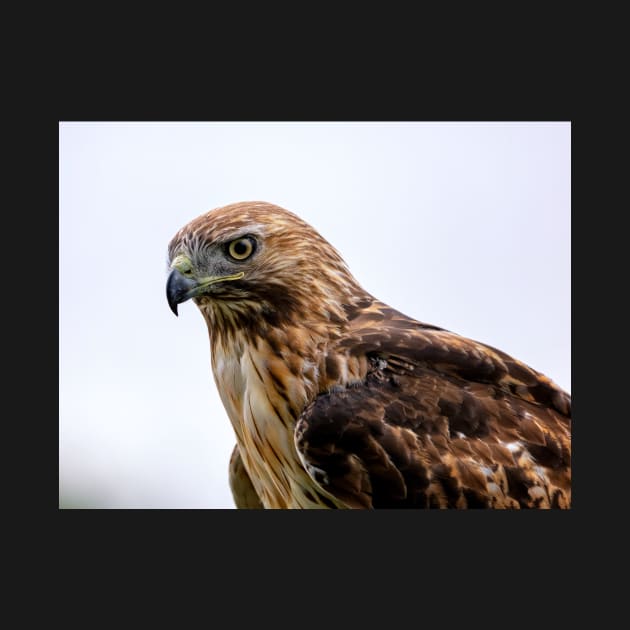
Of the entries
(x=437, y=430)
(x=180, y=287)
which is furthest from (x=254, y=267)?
(x=437, y=430)

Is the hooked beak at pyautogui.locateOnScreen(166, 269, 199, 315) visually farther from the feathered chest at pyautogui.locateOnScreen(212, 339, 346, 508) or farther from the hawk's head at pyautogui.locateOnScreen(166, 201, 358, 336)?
the feathered chest at pyautogui.locateOnScreen(212, 339, 346, 508)

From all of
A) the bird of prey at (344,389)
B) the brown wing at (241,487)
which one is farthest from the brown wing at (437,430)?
the brown wing at (241,487)

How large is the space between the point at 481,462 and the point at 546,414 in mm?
515

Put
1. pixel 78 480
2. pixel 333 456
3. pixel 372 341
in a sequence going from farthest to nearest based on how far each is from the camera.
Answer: pixel 78 480 → pixel 372 341 → pixel 333 456

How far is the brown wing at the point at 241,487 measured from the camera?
4652mm

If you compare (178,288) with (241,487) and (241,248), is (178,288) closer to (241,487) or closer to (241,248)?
(241,248)

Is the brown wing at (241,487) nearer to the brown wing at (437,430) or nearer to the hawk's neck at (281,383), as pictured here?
the hawk's neck at (281,383)

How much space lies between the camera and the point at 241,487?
4.66 metres

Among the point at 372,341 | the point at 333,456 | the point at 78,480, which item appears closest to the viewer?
the point at 333,456

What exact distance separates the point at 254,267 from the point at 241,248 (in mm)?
101

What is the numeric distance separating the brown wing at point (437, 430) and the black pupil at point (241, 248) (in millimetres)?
626
